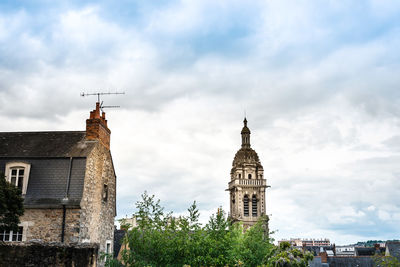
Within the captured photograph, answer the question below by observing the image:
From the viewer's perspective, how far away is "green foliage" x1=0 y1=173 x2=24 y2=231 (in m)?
14.8

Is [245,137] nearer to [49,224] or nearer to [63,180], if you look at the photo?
[63,180]

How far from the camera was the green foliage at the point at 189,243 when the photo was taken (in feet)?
63.9

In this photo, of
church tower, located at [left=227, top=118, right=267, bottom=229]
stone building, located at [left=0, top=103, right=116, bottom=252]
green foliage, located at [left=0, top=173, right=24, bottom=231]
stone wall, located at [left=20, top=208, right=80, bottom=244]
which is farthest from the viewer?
church tower, located at [left=227, top=118, right=267, bottom=229]

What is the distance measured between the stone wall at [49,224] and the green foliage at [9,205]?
3441 mm

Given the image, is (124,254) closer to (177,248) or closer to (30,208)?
(177,248)

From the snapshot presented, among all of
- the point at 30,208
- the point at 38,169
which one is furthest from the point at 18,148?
the point at 30,208

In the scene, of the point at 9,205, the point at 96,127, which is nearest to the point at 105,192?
the point at 96,127

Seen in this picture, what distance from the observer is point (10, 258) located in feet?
43.4

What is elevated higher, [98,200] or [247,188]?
[247,188]

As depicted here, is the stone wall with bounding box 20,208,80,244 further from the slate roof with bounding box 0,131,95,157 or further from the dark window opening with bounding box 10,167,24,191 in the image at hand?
the slate roof with bounding box 0,131,95,157

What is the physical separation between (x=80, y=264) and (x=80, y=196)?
6.14m

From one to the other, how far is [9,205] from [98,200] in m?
6.72

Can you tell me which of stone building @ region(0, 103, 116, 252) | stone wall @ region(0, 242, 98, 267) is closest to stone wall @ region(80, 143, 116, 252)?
stone building @ region(0, 103, 116, 252)

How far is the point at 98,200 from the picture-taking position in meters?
21.6
